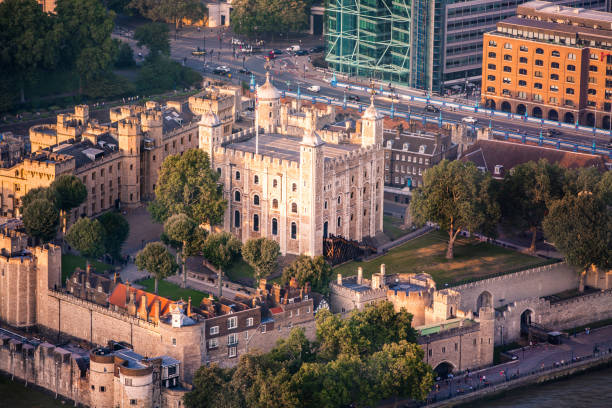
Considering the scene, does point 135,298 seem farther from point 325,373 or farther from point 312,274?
point 325,373

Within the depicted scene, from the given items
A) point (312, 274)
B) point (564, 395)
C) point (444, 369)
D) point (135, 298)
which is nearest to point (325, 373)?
point (444, 369)

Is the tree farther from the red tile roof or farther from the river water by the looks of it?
the river water

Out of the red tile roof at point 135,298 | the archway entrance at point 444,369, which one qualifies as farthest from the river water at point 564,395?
the red tile roof at point 135,298

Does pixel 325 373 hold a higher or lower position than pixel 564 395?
higher

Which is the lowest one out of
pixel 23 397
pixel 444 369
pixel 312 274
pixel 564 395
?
pixel 564 395

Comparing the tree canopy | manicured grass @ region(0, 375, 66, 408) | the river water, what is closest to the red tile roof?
manicured grass @ region(0, 375, 66, 408)

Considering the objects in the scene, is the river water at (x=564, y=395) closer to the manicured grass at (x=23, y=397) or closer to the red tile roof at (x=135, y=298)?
the red tile roof at (x=135, y=298)
